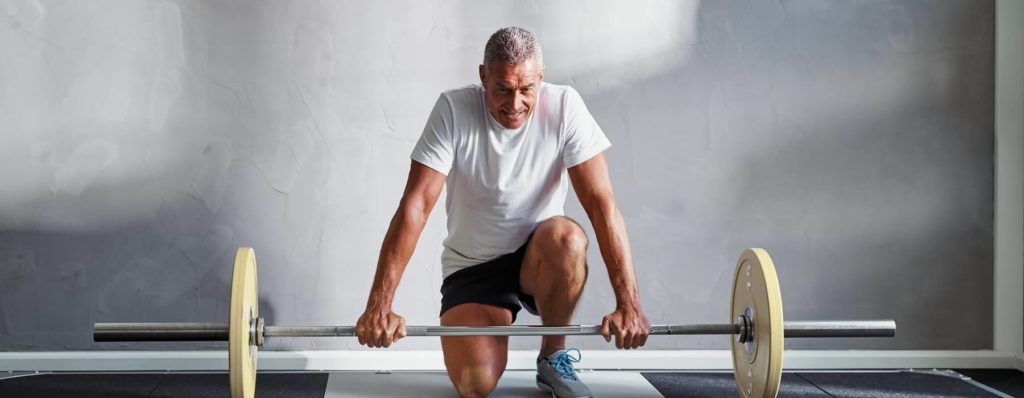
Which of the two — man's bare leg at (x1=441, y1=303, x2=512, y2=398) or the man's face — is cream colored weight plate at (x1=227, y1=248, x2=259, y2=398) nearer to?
man's bare leg at (x1=441, y1=303, x2=512, y2=398)

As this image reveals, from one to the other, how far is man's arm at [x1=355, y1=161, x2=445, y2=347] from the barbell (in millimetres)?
59

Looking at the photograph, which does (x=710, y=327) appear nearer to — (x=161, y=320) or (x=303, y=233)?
(x=303, y=233)

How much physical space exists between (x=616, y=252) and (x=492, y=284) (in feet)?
1.32

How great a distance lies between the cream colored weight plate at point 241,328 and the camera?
7.65 feet

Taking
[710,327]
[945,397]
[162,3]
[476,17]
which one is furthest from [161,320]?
[945,397]

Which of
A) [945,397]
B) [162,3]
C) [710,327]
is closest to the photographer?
[710,327]

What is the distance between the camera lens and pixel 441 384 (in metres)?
3.09

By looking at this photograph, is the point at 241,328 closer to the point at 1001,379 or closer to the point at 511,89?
the point at 511,89

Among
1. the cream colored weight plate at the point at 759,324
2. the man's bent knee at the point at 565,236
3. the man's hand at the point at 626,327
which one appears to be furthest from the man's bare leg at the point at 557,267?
the cream colored weight plate at the point at 759,324

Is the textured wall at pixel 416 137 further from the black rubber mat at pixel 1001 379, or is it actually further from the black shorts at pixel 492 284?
the black shorts at pixel 492 284

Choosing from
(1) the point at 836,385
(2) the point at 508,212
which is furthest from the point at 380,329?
(1) the point at 836,385

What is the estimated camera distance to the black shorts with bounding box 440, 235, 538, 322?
2814mm

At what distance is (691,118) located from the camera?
339 centimetres

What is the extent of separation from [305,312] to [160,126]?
76 centimetres
